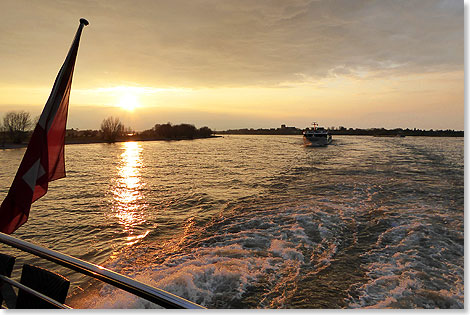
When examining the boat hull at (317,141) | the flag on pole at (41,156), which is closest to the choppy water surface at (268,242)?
the flag on pole at (41,156)

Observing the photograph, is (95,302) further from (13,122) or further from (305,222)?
(13,122)

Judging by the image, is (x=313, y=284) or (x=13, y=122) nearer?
(x=313, y=284)

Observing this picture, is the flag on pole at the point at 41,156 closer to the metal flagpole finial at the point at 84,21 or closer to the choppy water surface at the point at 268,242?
the metal flagpole finial at the point at 84,21

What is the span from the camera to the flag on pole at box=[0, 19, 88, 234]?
9.91 feet

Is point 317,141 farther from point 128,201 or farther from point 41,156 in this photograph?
point 41,156

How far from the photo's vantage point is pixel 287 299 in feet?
15.9

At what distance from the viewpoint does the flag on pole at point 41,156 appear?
302cm

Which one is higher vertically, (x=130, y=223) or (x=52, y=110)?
(x=52, y=110)

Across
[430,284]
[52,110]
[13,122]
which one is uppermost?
[13,122]

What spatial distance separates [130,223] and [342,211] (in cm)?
769

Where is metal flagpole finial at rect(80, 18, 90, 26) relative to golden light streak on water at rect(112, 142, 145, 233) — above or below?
above

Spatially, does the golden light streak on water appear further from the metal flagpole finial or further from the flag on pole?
the metal flagpole finial

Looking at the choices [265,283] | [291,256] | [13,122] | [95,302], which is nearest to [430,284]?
[291,256]

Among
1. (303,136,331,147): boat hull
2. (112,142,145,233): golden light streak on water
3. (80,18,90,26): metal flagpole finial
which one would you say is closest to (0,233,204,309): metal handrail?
(80,18,90,26): metal flagpole finial
